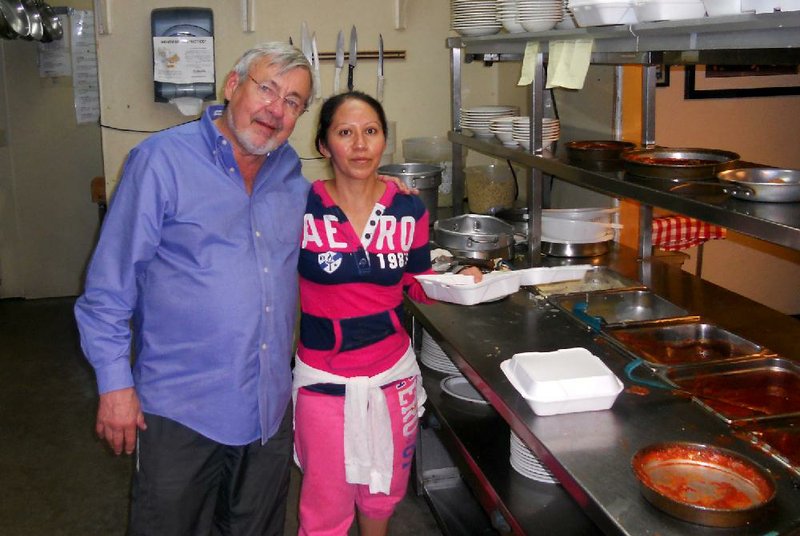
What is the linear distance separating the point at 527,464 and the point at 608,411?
379 millimetres

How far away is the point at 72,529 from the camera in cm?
283

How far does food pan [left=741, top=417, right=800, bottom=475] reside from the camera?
149 centimetres

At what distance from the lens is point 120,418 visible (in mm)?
1694

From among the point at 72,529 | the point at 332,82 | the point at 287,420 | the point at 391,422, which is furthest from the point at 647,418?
the point at 332,82

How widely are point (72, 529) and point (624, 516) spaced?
2173 millimetres

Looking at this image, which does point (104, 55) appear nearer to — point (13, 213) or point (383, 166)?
point (383, 166)

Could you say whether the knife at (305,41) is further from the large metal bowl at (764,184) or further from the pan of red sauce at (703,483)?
the pan of red sauce at (703,483)

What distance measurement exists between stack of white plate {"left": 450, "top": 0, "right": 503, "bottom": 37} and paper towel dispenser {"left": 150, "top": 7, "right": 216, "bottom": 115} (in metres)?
1.34

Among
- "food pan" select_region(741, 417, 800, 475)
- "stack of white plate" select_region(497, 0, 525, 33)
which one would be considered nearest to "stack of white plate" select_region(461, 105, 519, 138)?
"stack of white plate" select_region(497, 0, 525, 33)

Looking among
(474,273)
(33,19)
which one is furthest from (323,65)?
(474,273)

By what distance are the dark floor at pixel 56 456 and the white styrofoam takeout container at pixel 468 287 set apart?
89cm

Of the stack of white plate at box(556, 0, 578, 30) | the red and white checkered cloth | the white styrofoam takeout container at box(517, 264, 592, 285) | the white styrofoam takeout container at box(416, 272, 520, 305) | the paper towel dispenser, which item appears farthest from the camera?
the paper towel dispenser

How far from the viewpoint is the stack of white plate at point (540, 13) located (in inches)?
95.6

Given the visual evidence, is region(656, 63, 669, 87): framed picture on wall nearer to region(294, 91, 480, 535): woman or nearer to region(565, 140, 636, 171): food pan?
region(565, 140, 636, 171): food pan
